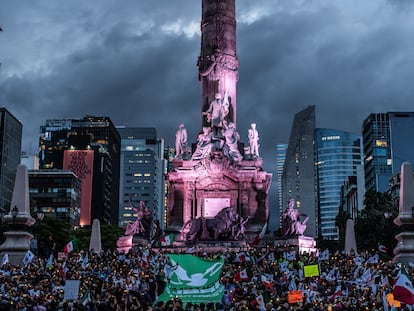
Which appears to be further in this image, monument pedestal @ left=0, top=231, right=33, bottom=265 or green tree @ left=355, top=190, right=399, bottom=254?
green tree @ left=355, top=190, right=399, bottom=254

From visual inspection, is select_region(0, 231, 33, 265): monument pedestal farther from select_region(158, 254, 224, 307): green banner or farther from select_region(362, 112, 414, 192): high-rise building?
select_region(362, 112, 414, 192): high-rise building

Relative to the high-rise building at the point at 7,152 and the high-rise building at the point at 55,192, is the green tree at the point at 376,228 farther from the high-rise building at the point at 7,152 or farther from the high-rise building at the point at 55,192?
the high-rise building at the point at 55,192

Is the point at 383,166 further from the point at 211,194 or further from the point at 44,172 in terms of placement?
the point at 211,194

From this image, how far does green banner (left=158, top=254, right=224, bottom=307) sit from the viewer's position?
20328 mm

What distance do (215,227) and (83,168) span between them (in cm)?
12455

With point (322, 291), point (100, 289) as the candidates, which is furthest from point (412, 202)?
point (100, 289)

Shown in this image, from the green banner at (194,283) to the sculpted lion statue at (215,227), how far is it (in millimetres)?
36314

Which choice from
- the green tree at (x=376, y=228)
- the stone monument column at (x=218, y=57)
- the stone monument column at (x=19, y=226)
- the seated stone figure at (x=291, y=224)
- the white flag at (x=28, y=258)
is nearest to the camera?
the white flag at (x=28, y=258)

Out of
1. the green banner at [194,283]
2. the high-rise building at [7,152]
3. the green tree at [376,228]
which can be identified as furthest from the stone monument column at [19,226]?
the high-rise building at [7,152]

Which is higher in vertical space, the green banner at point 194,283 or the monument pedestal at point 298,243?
the monument pedestal at point 298,243

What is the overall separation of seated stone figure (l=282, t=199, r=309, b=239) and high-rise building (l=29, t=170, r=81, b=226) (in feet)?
321

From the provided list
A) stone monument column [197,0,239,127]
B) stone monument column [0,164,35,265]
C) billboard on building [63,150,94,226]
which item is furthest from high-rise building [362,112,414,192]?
stone monument column [0,164,35,265]

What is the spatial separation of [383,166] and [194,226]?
93.7 meters

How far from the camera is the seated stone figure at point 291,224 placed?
5631 centimetres
